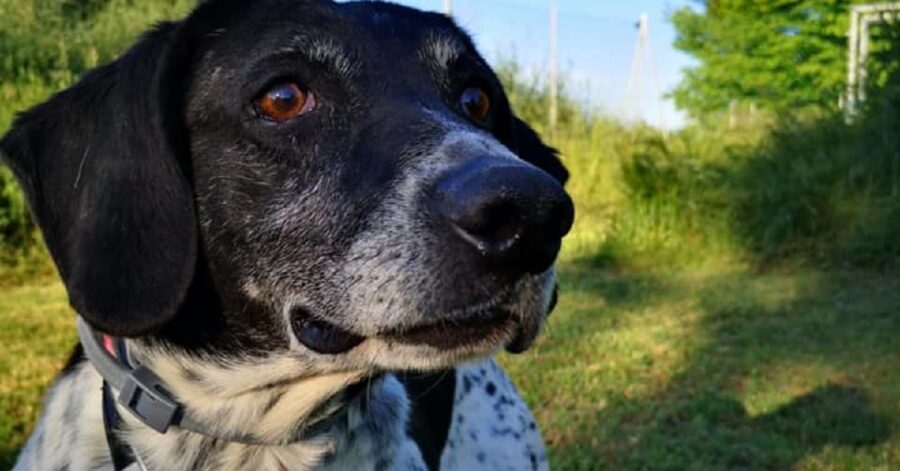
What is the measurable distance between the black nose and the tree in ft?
62.4

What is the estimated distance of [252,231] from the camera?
2.19 meters

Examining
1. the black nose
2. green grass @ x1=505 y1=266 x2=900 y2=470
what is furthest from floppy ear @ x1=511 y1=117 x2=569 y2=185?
green grass @ x1=505 y1=266 x2=900 y2=470

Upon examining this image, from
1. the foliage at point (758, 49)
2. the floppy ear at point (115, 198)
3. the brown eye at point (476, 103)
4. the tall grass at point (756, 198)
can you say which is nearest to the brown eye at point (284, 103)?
the floppy ear at point (115, 198)

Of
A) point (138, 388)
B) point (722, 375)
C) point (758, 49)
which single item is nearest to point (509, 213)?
point (138, 388)

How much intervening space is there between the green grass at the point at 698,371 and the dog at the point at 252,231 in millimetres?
2437

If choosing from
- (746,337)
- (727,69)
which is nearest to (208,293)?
(746,337)

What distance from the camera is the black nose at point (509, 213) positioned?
67.3 inches

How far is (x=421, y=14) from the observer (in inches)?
101

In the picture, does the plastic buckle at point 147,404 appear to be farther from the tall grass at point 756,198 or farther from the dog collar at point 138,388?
the tall grass at point 756,198

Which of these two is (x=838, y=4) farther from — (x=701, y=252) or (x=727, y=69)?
(x=701, y=252)

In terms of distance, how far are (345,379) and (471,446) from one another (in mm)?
1136

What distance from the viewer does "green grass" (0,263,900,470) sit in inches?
191

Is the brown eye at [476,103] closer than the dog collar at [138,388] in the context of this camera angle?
No

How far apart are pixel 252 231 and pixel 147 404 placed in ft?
1.39
